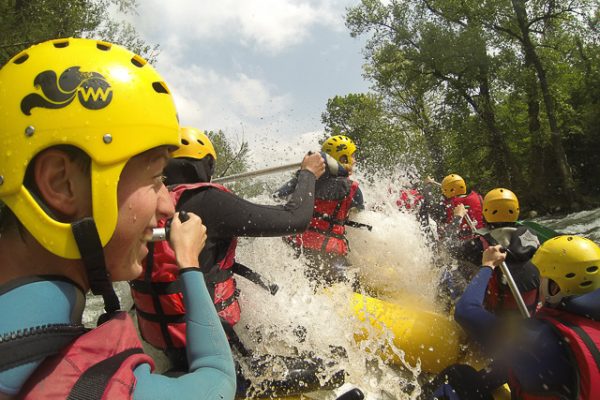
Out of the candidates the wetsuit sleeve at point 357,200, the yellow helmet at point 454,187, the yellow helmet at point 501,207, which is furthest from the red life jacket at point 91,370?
the yellow helmet at point 454,187

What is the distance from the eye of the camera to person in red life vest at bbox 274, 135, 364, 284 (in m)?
5.16

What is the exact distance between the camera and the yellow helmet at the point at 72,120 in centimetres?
102

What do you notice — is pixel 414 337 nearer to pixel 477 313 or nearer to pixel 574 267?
pixel 477 313

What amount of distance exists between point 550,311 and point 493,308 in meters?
1.47

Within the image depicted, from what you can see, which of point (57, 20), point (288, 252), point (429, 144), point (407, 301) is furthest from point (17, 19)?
point (429, 144)

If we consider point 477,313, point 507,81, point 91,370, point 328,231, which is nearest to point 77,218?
point 91,370

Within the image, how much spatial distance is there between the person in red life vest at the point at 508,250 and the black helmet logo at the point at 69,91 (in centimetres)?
362

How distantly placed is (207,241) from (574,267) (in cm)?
207

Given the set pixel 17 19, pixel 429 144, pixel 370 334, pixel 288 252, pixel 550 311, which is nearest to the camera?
pixel 550 311

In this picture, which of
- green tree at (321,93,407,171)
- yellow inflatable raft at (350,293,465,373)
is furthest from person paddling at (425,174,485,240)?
green tree at (321,93,407,171)

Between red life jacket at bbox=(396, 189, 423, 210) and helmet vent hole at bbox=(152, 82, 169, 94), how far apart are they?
7.98 meters

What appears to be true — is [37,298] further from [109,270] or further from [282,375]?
[282,375]

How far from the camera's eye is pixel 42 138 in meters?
1.02

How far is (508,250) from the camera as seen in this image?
3.85 m
